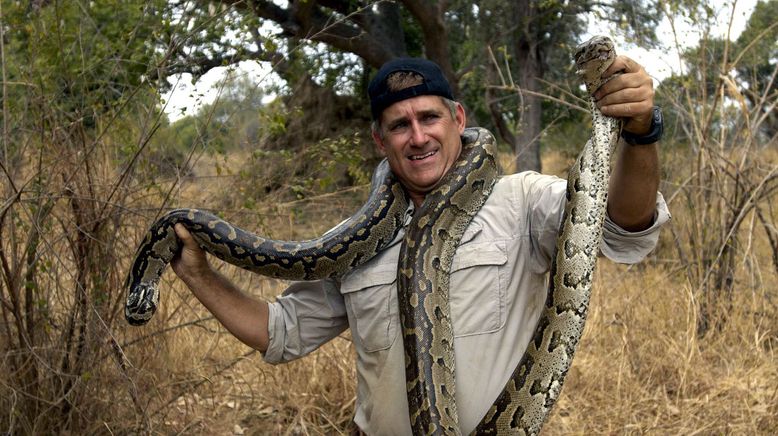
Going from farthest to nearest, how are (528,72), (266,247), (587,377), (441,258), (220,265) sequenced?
1. (528,72)
2. (587,377)
3. (220,265)
4. (266,247)
5. (441,258)

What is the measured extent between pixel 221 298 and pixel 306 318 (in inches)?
18.8

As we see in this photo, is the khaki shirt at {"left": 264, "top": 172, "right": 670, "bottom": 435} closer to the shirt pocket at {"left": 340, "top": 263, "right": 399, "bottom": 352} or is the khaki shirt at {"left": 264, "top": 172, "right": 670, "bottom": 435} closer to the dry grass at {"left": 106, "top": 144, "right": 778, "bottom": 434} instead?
the shirt pocket at {"left": 340, "top": 263, "right": 399, "bottom": 352}

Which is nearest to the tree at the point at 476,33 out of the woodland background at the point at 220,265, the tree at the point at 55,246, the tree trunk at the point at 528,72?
the tree trunk at the point at 528,72

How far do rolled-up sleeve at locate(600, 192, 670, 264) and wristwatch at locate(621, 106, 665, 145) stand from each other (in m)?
0.25

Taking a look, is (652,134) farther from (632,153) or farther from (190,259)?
(190,259)

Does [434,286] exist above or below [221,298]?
below

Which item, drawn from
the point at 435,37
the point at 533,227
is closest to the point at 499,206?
the point at 533,227

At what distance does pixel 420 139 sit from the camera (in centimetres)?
382

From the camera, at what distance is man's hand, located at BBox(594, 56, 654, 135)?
10.2 feet

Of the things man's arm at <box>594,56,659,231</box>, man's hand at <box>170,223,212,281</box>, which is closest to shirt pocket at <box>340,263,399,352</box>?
man's hand at <box>170,223,212,281</box>

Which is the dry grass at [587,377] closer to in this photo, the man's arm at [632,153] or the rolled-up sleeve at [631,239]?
the rolled-up sleeve at [631,239]

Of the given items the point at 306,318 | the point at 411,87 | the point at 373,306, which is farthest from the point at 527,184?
the point at 306,318

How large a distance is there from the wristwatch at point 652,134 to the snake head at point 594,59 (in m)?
0.26

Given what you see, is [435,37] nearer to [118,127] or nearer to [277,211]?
[277,211]
